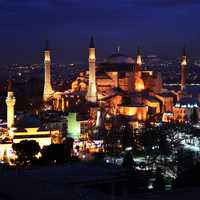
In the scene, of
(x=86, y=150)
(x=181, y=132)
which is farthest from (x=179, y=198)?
(x=181, y=132)

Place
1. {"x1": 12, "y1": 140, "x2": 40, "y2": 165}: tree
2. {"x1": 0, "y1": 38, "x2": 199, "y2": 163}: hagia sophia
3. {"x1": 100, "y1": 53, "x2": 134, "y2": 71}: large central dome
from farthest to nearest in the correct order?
{"x1": 100, "y1": 53, "x2": 134, "y2": 71}: large central dome
{"x1": 0, "y1": 38, "x2": 199, "y2": 163}: hagia sophia
{"x1": 12, "y1": 140, "x2": 40, "y2": 165}: tree

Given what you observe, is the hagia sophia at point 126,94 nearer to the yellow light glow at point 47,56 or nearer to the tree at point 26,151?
the yellow light glow at point 47,56

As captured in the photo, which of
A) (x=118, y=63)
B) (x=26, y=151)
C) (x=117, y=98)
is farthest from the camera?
(x=118, y=63)

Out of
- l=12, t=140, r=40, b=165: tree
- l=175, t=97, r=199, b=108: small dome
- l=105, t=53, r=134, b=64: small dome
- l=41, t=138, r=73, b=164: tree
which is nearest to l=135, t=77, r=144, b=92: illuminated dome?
l=175, t=97, r=199, b=108: small dome

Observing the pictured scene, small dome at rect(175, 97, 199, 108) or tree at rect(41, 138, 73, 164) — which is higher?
small dome at rect(175, 97, 199, 108)

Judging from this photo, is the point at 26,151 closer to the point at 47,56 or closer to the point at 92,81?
the point at 92,81

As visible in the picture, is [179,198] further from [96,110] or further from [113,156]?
[96,110]

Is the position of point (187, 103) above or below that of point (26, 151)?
above

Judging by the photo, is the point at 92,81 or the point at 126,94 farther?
the point at 126,94

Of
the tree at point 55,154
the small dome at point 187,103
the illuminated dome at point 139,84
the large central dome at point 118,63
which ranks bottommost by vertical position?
the tree at point 55,154

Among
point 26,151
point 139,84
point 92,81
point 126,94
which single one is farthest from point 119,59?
point 26,151

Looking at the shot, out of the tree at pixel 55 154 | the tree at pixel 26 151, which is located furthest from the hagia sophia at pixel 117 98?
the tree at pixel 55 154

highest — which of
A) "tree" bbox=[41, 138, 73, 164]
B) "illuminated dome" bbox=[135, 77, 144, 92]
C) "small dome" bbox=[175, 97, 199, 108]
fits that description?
"illuminated dome" bbox=[135, 77, 144, 92]

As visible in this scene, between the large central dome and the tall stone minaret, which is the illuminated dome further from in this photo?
the tall stone minaret
